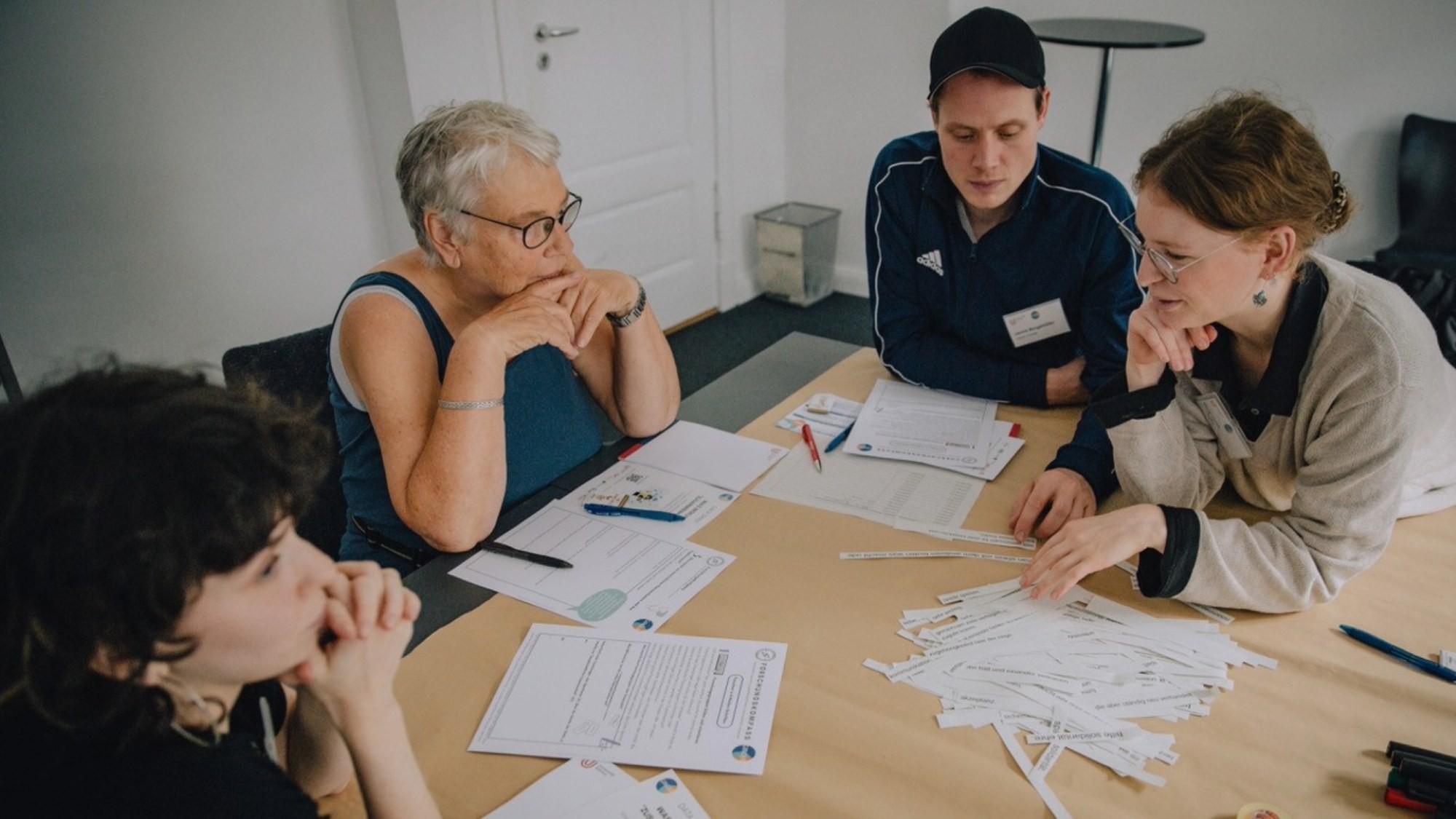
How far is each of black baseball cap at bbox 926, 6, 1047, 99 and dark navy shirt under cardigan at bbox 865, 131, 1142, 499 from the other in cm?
22

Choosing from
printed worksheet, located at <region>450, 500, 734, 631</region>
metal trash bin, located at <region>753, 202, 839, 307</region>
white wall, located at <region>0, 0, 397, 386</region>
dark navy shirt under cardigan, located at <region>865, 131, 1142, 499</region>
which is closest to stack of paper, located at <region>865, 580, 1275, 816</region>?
printed worksheet, located at <region>450, 500, 734, 631</region>

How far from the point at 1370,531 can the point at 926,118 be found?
323 centimetres

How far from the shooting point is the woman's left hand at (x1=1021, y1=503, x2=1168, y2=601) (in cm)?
114

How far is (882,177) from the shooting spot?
1.91 m

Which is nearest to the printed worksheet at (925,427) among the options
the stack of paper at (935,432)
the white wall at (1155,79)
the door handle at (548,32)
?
the stack of paper at (935,432)

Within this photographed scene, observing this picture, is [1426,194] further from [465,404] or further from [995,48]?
[465,404]

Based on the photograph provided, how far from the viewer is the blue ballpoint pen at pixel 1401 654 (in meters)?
1.02

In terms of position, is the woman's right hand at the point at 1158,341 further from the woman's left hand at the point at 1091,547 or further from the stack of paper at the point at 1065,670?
the stack of paper at the point at 1065,670

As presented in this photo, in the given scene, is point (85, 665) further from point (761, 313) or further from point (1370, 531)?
point (761, 313)

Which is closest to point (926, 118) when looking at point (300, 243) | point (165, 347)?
point (300, 243)

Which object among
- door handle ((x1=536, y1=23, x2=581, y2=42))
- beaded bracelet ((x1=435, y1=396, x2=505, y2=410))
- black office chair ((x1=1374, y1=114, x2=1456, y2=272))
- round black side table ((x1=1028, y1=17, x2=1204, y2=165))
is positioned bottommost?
black office chair ((x1=1374, y1=114, x2=1456, y2=272))

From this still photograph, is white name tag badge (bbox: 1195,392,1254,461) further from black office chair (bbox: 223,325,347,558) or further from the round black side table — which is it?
the round black side table

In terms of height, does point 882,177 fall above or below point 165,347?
above

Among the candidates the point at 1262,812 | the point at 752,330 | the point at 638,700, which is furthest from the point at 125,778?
the point at 752,330
